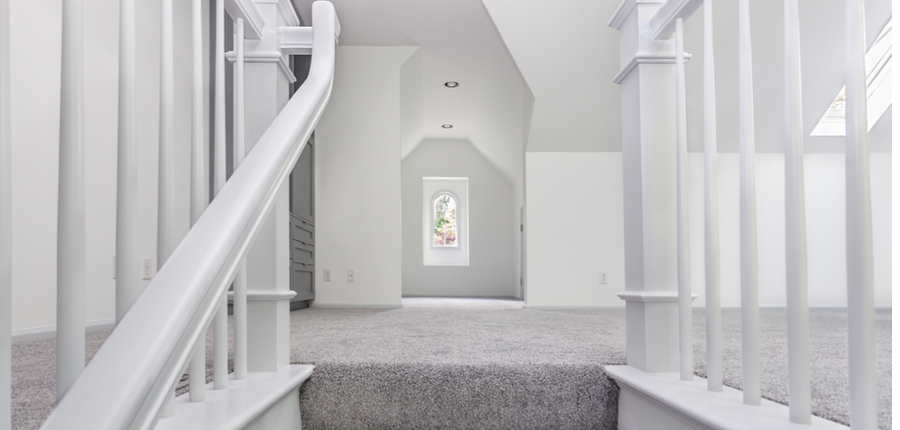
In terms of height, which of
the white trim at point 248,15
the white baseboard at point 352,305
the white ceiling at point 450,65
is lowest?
the white baseboard at point 352,305

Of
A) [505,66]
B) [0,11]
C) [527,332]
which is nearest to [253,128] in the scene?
[0,11]

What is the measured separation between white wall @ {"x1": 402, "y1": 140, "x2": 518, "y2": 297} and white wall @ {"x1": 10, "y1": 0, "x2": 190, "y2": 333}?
5.02 m

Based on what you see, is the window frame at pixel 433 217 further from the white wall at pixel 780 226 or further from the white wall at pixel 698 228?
the white wall at pixel 780 226

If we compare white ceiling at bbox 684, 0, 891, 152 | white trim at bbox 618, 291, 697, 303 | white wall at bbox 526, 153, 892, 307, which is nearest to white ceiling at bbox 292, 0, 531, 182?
white wall at bbox 526, 153, 892, 307

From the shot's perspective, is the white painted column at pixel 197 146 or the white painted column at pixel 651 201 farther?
the white painted column at pixel 651 201

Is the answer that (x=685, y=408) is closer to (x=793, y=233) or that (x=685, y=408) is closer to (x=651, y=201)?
(x=793, y=233)

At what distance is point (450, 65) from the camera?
4699 millimetres

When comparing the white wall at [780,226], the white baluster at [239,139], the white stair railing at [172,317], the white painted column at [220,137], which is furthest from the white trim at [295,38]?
the white wall at [780,226]

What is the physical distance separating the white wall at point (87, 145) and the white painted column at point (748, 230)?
214 centimetres

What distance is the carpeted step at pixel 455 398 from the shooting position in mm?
1133

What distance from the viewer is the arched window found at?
316 inches

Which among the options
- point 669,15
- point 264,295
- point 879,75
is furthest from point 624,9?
point 879,75

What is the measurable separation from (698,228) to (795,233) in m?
3.41

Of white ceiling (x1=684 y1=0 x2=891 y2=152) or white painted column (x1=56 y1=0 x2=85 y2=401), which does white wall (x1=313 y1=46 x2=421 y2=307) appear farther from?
white painted column (x1=56 y1=0 x2=85 y2=401)
